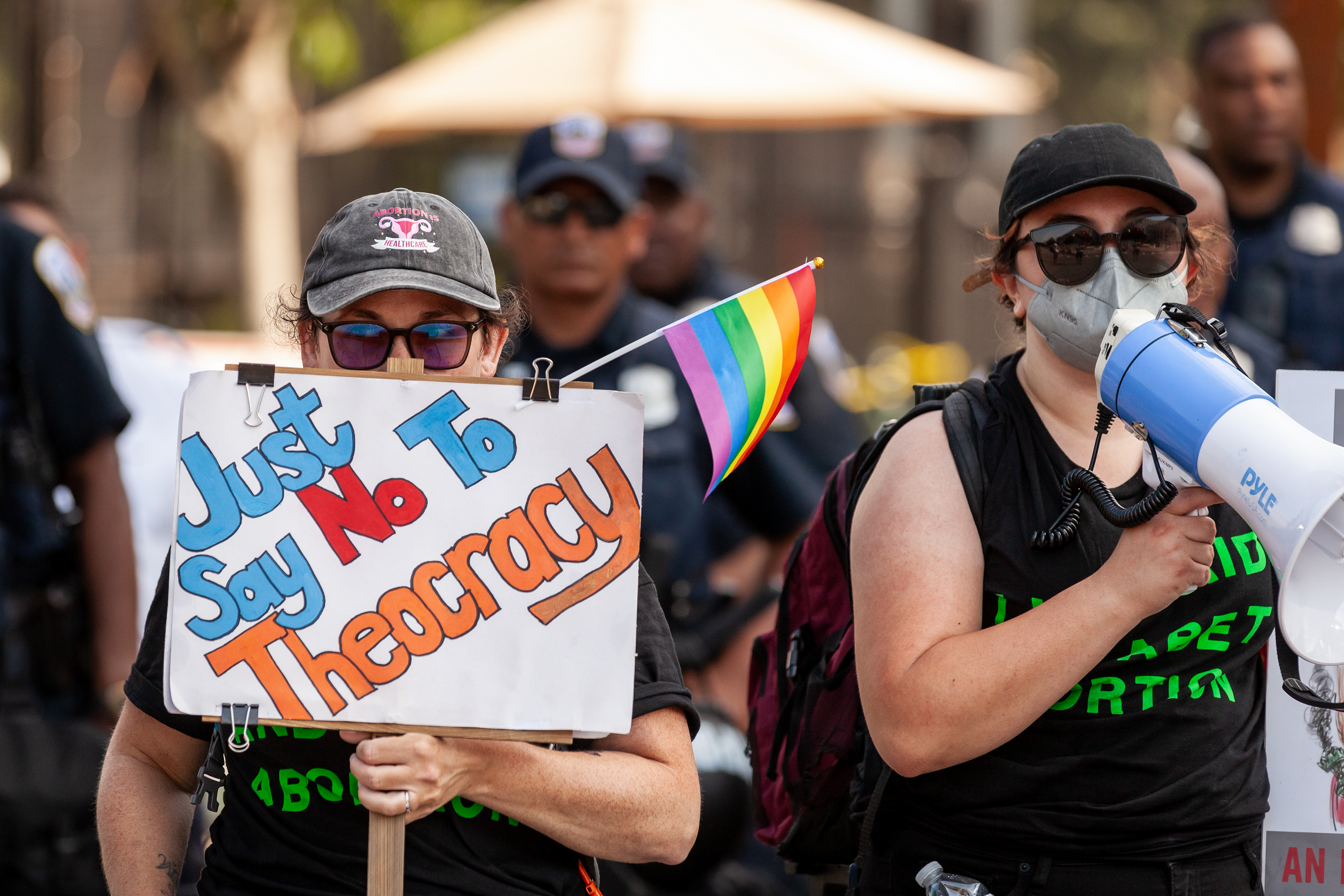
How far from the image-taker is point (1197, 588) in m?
2.29

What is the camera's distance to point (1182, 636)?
234 centimetres

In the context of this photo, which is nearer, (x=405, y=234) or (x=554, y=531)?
(x=554, y=531)

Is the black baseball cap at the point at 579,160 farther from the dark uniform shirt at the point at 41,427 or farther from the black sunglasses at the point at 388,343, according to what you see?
the black sunglasses at the point at 388,343

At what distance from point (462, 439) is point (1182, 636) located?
1.10 m

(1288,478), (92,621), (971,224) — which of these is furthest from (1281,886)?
(971,224)

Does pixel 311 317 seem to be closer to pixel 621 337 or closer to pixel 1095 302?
pixel 1095 302

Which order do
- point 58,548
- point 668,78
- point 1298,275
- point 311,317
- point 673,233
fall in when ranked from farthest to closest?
point 668,78, point 673,233, point 1298,275, point 58,548, point 311,317

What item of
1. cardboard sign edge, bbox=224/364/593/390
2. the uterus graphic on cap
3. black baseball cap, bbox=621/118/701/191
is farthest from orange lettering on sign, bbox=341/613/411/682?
black baseball cap, bbox=621/118/701/191

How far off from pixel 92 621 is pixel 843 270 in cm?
1489

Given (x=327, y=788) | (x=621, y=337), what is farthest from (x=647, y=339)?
(x=621, y=337)

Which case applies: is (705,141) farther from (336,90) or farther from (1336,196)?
(1336,196)

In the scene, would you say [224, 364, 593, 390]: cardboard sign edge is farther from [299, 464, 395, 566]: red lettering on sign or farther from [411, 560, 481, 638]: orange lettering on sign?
[411, 560, 481, 638]: orange lettering on sign

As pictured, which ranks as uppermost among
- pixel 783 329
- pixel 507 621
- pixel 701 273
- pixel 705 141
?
pixel 705 141

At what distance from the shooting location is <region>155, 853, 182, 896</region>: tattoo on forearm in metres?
2.38
